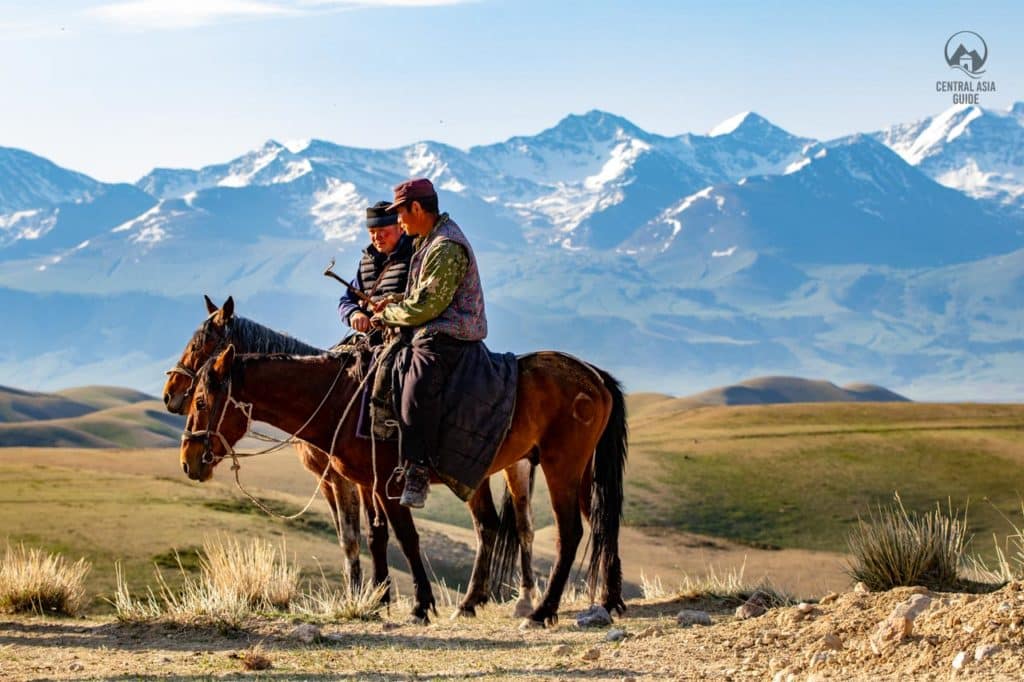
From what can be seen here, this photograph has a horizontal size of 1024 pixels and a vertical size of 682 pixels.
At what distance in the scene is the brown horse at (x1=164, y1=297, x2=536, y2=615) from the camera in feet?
39.1

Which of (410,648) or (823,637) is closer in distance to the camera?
(823,637)

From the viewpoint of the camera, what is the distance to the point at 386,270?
13.2m

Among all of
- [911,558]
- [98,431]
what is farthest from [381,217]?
[98,431]

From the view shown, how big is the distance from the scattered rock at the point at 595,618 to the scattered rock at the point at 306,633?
217 cm

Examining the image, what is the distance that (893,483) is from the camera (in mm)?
35938

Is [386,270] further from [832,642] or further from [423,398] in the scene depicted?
[832,642]

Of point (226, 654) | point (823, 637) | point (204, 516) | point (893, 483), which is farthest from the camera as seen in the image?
point (893, 483)

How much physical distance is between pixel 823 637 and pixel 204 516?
18.0 m

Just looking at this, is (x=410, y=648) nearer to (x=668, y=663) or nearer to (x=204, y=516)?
(x=668, y=663)

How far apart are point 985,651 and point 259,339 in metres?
6.40

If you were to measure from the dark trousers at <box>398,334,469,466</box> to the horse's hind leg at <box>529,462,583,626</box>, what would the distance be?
3.86 feet

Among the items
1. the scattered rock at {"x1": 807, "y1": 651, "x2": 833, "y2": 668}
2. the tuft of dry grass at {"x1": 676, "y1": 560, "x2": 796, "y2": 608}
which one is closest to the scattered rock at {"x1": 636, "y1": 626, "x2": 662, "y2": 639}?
the scattered rock at {"x1": 807, "y1": 651, "x2": 833, "y2": 668}

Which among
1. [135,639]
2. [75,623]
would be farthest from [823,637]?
[75,623]

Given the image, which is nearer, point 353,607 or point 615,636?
point 615,636
